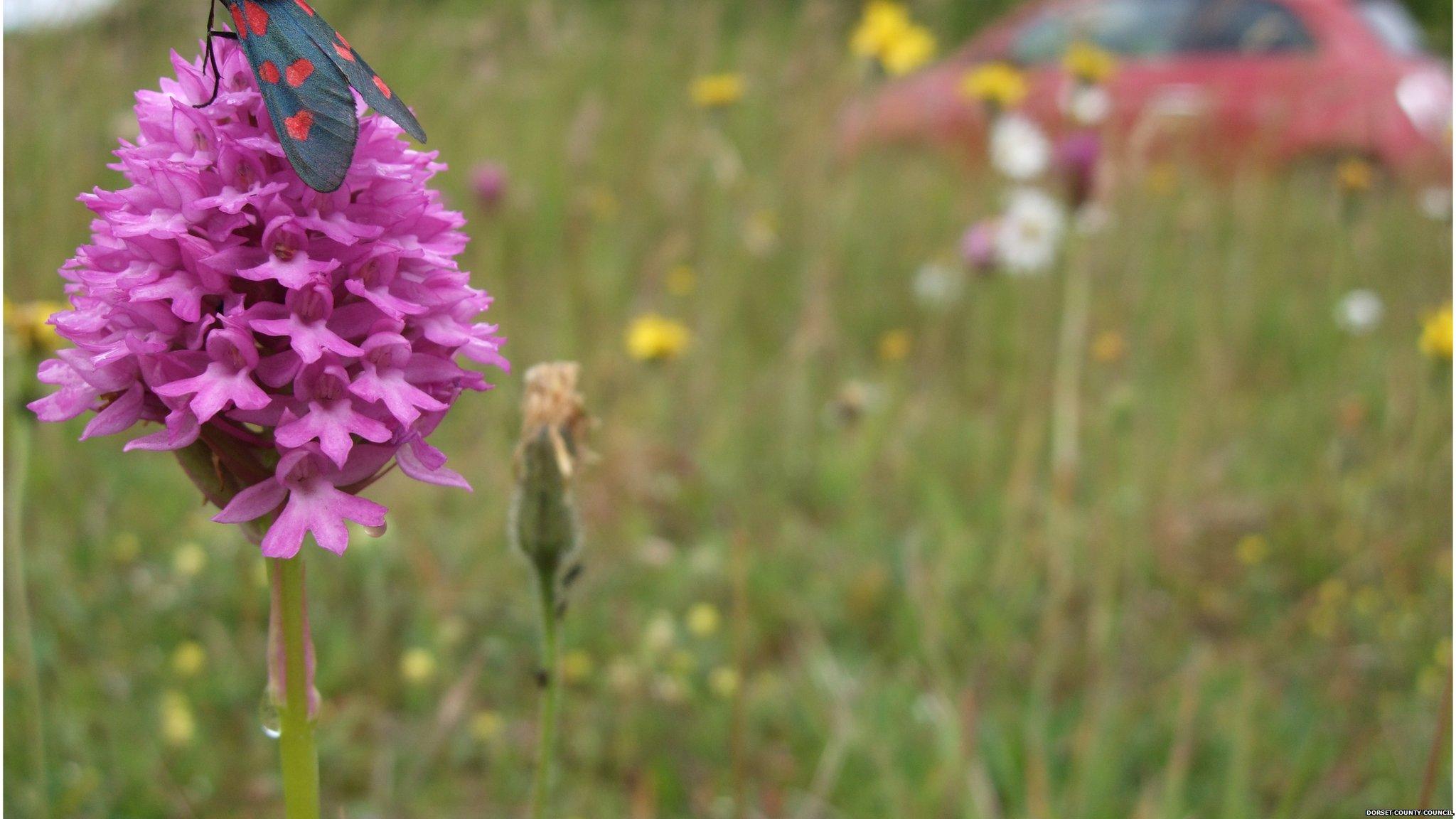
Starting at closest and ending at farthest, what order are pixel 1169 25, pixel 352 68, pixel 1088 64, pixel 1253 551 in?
pixel 352 68
pixel 1253 551
pixel 1088 64
pixel 1169 25

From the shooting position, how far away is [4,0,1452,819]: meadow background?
220cm

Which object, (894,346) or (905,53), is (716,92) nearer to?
(905,53)

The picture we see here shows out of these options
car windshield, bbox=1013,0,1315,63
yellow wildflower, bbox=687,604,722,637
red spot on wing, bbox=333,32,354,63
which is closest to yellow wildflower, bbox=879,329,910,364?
yellow wildflower, bbox=687,604,722,637

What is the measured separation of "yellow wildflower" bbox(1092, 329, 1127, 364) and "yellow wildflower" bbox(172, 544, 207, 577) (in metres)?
2.87

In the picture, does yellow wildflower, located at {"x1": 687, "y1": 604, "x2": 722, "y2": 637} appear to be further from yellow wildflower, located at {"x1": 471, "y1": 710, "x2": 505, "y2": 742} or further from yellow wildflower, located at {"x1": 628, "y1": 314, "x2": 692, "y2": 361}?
yellow wildflower, located at {"x1": 628, "y1": 314, "x2": 692, "y2": 361}

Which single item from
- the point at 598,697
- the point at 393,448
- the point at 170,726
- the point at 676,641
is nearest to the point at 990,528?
the point at 676,641

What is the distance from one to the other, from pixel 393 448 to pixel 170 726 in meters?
1.54

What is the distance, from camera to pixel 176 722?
7.05 feet

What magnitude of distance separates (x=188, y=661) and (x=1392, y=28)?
844 centimetres

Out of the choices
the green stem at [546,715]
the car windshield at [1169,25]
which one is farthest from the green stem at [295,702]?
the car windshield at [1169,25]

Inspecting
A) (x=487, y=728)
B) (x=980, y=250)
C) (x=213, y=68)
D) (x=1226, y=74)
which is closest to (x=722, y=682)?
(x=487, y=728)

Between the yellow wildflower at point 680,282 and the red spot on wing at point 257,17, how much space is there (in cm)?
330

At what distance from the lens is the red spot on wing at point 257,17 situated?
3.14 ft

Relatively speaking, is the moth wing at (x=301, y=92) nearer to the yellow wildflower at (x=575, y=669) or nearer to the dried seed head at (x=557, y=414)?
the dried seed head at (x=557, y=414)
